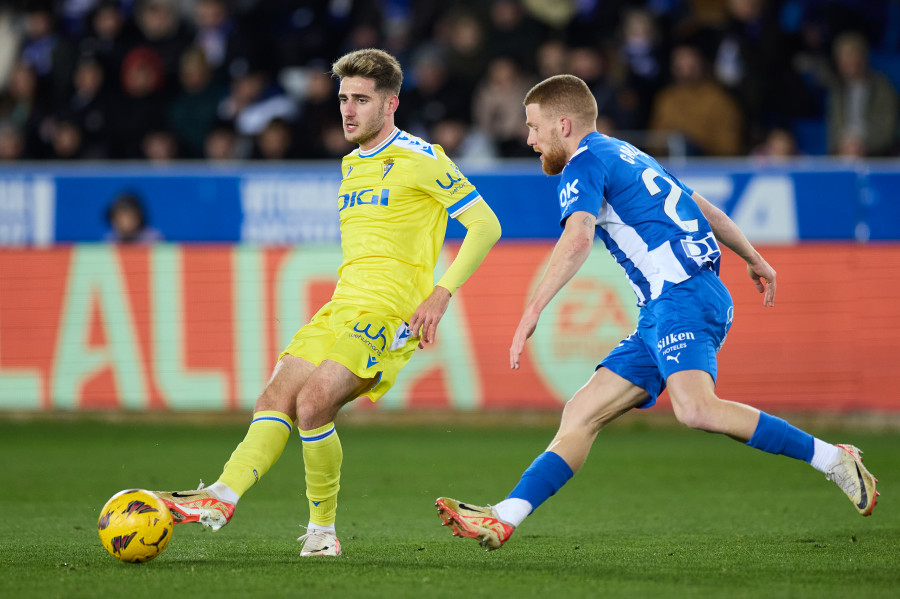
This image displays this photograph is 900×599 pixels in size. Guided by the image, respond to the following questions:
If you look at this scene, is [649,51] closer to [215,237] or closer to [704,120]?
[704,120]

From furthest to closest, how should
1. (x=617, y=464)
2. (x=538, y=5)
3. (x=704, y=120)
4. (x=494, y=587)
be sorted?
1. (x=538, y=5)
2. (x=704, y=120)
3. (x=617, y=464)
4. (x=494, y=587)

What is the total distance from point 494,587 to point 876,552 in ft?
6.51

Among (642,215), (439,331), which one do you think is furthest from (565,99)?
(439,331)

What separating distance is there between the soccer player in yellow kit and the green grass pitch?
48 cm

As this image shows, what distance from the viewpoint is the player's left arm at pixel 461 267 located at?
17.7 ft

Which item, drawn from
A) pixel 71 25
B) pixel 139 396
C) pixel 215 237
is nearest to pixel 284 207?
pixel 215 237

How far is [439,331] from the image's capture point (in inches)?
454

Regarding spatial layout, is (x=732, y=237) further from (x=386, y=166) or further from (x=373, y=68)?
(x=373, y=68)

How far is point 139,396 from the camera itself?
11461 mm

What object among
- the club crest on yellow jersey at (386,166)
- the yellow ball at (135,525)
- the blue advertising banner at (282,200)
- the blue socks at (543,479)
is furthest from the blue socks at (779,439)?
the blue advertising banner at (282,200)

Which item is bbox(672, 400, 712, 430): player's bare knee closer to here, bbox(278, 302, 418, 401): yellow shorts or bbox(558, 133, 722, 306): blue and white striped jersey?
bbox(558, 133, 722, 306): blue and white striped jersey

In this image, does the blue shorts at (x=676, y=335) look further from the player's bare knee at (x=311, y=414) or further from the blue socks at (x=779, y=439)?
the player's bare knee at (x=311, y=414)

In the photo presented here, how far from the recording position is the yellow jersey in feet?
18.6

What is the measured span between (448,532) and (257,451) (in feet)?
4.88
